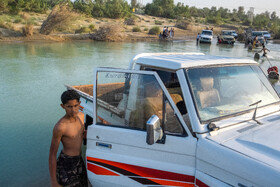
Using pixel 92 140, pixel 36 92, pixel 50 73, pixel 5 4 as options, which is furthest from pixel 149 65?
pixel 5 4

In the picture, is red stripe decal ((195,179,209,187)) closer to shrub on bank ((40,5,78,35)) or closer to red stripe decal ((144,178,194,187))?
red stripe decal ((144,178,194,187))

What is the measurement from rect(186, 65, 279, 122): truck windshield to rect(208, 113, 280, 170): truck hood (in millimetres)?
220

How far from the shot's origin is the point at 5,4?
1390 inches

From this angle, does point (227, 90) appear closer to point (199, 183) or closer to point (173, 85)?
point (173, 85)

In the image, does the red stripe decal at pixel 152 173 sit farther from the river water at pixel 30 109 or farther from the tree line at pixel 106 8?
the tree line at pixel 106 8

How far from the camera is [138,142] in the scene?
2387mm

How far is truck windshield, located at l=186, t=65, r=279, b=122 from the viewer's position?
2430 millimetres

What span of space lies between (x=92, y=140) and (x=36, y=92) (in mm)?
6487

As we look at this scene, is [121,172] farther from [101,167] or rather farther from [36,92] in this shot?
[36,92]

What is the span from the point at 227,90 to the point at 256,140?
913 mm

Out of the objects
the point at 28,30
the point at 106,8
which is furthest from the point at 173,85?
the point at 106,8

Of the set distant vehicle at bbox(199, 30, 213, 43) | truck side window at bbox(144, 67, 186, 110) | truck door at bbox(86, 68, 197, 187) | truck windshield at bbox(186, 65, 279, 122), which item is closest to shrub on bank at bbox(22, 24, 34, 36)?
distant vehicle at bbox(199, 30, 213, 43)

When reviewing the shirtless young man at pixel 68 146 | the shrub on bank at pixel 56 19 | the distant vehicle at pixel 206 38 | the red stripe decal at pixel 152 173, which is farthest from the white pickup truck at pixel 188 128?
the distant vehicle at pixel 206 38

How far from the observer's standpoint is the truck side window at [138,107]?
91.0 inches
